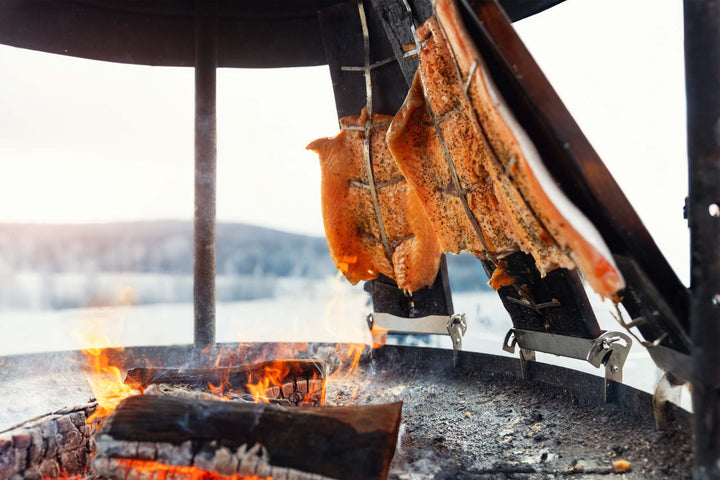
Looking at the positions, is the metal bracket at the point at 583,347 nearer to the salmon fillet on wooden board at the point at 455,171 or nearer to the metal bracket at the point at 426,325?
the metal bracket at the point at 426,325

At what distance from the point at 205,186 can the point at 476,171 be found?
124 inches

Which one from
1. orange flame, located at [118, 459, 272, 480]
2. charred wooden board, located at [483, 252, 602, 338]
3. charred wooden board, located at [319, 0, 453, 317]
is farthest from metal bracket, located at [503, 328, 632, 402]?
orange flame, located at [118, 459, 272, 480]

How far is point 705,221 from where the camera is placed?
1.64 metres

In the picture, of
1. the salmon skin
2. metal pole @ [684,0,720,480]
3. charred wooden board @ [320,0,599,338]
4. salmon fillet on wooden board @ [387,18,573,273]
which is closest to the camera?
metal pole @ [684,0,720,480]

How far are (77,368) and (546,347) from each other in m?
4.16

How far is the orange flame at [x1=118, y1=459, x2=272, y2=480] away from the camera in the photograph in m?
2.09

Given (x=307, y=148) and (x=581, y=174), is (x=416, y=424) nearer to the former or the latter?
(x=581, y=174)

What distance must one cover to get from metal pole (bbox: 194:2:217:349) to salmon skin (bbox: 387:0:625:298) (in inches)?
98.2

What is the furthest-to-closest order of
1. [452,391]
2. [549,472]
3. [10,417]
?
[452,391] < [10,417] < [549,472]

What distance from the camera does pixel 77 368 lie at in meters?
4.49

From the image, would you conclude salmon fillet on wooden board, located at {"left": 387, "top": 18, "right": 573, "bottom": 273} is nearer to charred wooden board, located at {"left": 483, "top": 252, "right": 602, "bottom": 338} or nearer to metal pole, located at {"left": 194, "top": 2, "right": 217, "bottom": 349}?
charred wooden board, located at {"left": 483, "top": 252, "right": 602, "bottom": 338}

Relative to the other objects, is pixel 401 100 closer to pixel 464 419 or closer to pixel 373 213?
pixel 373 213

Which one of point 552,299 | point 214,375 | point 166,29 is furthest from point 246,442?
point 166,29

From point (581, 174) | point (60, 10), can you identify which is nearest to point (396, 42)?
point (581, 174)
